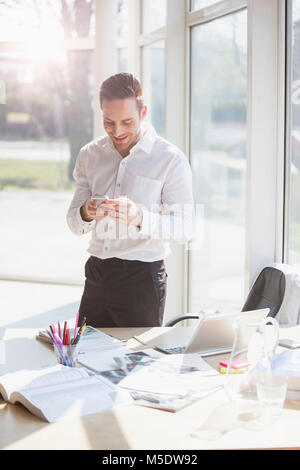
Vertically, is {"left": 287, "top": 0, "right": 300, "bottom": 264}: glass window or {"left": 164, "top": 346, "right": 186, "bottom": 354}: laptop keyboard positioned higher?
{"left": 287, "top": 0, "right": 300, "bottom": 264}: glass window

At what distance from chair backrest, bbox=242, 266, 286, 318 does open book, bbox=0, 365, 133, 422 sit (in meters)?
1.44

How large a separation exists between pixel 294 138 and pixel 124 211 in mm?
1459

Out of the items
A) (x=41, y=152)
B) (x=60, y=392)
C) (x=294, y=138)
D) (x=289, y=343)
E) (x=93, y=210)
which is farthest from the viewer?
(x=41, y=152)

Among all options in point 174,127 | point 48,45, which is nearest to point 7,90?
point 48,45

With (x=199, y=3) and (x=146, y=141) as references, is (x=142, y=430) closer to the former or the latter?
(x=146, y=141)

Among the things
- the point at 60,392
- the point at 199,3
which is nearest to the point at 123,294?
the point at 60,392

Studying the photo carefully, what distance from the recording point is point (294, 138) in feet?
12.0

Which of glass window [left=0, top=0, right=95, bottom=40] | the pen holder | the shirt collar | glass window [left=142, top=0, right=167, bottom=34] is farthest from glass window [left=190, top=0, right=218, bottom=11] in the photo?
the pen holder

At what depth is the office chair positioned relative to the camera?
10.5ft

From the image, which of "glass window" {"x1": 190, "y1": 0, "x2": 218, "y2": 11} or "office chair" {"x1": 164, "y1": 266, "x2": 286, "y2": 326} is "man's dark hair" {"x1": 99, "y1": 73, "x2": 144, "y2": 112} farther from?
"glass window" {"x1": 190, "y1": 0, "x2": 218, "y2": 11}

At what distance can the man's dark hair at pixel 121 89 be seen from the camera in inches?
110

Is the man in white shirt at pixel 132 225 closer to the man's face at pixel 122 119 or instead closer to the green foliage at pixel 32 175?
the man's face at pixel 122 119

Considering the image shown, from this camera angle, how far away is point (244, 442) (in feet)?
5.16

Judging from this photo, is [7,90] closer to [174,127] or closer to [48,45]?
[48,45]
